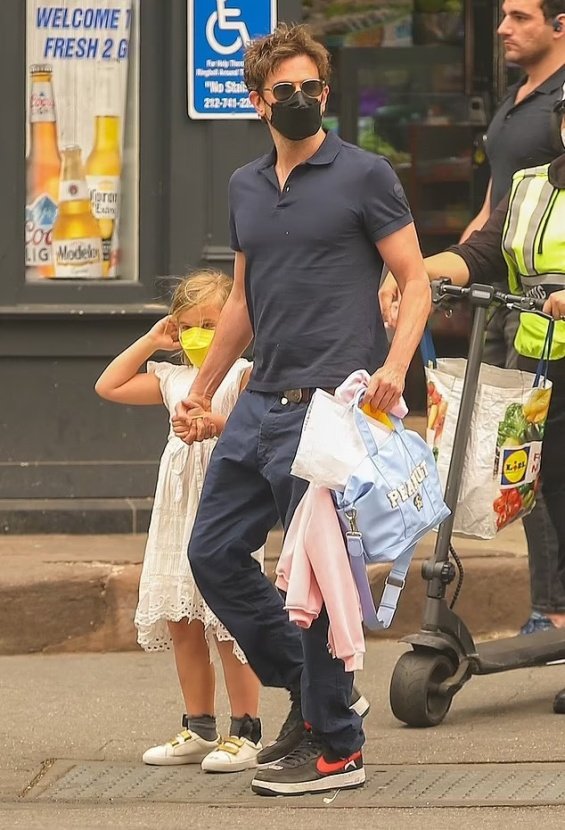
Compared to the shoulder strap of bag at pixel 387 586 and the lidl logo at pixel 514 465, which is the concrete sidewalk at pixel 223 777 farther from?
the lidl logo at pixel 514 465

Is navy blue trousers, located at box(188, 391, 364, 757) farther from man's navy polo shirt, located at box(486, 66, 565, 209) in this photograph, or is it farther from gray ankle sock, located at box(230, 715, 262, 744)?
man's navy polo shirt, located at box(486, 66, 565, 209)

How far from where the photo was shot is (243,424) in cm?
457

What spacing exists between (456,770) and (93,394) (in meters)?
3.01

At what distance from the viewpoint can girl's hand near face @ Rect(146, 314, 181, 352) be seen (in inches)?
198

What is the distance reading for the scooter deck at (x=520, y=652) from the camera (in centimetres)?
536

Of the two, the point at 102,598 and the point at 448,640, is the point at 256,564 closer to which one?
the point at 448,640

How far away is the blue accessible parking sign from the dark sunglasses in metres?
2.79

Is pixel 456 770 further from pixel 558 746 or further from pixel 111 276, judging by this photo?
pixel 111 276

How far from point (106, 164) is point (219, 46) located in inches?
26.8

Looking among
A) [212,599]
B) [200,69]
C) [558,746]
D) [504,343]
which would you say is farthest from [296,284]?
[200,69]

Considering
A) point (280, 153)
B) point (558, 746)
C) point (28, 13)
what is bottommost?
point (558, 746)

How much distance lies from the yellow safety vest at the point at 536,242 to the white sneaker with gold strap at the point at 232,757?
4.90ft

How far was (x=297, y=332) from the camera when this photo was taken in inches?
176

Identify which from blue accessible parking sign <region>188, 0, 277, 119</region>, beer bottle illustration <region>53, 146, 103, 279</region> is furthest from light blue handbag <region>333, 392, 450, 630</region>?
beer bottle illustration <region>53, 146, 103, 279</region>
